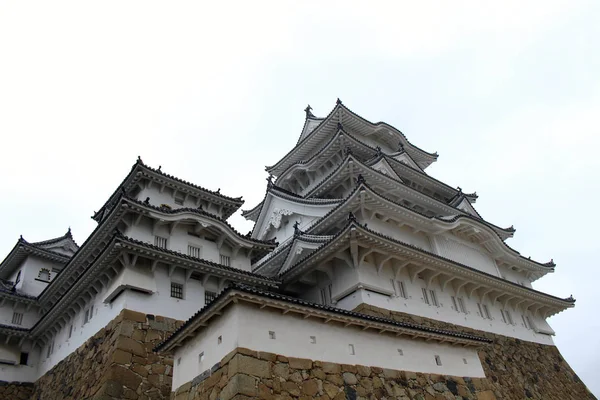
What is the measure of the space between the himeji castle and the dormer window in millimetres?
68

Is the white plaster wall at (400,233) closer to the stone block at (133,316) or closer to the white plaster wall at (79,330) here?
the stone block at (133,316)

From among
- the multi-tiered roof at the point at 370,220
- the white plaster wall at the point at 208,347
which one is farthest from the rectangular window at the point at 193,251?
the white plaster wall at the point at 208,347

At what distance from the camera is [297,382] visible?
9953 mm

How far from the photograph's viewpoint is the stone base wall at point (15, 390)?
19.2 metres

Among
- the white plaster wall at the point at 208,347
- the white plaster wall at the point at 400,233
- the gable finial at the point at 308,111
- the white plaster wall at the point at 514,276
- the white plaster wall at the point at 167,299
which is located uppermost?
the gable finial at the point at 308,111

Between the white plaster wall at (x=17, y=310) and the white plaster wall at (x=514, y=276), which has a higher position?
the white plaster wall at (x=514, y=276)

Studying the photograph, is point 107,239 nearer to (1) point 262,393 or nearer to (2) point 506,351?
(1) point 262,393

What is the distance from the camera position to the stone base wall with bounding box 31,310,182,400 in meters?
13.7

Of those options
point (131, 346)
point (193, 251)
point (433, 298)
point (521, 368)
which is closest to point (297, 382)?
point (131, 346)

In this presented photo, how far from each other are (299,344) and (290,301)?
1015 mm

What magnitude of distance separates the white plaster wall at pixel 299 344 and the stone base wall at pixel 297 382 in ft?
0.59

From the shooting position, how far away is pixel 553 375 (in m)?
24.1

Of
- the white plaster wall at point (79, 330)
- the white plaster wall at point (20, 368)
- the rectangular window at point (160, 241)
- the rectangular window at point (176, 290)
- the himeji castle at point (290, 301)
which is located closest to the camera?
the himeji castle at point (290, 301)

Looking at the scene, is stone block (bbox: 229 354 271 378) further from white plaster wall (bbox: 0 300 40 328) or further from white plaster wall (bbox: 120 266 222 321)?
white plaster wall (bbox: 0 300 40 328)
